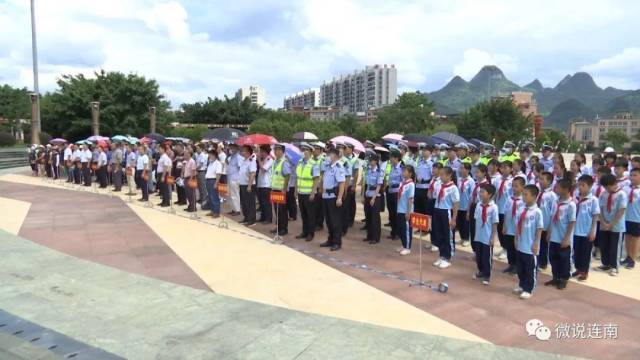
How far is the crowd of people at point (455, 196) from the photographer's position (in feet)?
20.5

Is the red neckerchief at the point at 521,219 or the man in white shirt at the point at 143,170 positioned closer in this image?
the red neckerchief at the point at 521,219

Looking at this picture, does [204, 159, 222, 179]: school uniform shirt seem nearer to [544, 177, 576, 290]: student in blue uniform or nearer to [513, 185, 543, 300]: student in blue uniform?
[513, 185, 543, 300]: student in blue uniform

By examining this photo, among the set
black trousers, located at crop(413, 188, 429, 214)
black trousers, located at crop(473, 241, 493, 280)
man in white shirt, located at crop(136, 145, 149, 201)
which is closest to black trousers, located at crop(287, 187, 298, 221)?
black trousers, located at crop(413, 188, 429, 214)

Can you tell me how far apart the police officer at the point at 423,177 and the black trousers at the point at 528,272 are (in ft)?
11.0

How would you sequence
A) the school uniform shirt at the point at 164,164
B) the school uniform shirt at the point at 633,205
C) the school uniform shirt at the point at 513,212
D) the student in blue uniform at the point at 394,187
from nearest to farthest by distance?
the school uniform shirt at the point at 513,212
the school uniform shirt at the point at 633,205
the student in blue uniform at the point at 394,187
the school uniform shirt at the point at 164,164

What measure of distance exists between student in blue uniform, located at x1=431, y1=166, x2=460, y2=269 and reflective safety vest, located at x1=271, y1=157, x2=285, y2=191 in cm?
322

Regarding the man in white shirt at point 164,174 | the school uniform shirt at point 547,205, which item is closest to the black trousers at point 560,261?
the school uniform shirt at point 547,205

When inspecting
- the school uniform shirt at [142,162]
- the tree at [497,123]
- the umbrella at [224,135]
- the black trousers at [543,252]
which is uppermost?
the tree at [497,123]

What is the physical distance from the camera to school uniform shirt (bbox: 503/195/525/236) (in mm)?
6117

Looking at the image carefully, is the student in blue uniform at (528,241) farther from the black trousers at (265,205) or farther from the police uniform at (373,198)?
the black trousers at (265,205)

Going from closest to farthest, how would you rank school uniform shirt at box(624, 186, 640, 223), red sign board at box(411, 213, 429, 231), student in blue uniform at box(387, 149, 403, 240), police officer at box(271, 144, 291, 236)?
1. red sign board at box(411, 213, 429, 231)
2. school uniform shirt at box(624, 186, 640, 223)
3. student in blue uniform at box(387, 149, 403, 240)
4. police officer at box(271, 144, 291, 236)

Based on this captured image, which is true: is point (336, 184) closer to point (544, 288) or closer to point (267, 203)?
point (267, 203)

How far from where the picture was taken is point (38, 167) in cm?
2003

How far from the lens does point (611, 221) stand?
7.03 m
